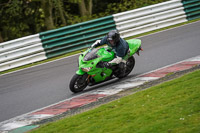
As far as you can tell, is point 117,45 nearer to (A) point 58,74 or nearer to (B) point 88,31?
(A) point 58,74

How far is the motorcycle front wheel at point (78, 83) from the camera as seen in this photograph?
9070mm

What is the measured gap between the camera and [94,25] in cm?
1611

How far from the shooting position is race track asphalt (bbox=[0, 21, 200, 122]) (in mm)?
9078

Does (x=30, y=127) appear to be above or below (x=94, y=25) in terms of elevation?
below

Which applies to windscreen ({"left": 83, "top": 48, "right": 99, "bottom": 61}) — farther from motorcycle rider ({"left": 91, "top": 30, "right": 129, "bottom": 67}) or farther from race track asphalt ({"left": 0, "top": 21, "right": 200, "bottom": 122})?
race track asphalt ({"left": 0, "top": 21, "right": 200, "bottom": 122})

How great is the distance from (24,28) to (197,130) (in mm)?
18169

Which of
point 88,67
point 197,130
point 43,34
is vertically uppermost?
point 43,34

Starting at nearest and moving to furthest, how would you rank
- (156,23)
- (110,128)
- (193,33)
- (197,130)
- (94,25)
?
(197,130) < (110,128) < (193,33) < (94,25) < (156,23)

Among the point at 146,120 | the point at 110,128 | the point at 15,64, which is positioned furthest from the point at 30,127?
the point at 15,64

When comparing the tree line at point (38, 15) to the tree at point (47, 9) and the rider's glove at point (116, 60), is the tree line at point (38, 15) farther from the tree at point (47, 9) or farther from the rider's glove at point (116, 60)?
the rider's glove at point (116, 60)

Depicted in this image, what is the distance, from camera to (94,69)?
918 centimetres

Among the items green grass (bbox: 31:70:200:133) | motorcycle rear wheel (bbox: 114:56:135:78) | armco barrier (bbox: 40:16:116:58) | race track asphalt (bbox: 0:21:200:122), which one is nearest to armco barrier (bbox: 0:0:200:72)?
armco barrier (bbox: 40:16:116:58)

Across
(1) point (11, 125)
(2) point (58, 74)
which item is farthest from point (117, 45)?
(1) point (11, 125)

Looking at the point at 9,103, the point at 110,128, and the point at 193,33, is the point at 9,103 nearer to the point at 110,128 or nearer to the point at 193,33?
the point at 110,128
